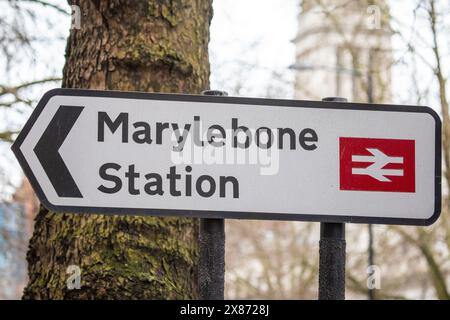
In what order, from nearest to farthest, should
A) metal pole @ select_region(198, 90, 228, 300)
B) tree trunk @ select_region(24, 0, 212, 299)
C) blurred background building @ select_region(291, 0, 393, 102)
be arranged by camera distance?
metal pole @ select_region(198, 90, 228, 300) → tree trunk @ select_region(24, 0, 212, 299) → blurred background building @ select_region(291, 0, 393, 102)

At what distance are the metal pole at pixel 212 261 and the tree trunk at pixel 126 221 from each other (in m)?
0.73

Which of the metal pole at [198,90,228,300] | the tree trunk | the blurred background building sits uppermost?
the blurred background building

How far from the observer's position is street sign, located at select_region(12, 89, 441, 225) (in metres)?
2.09

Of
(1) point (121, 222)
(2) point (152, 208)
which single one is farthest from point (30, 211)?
(2) point (152, 208)

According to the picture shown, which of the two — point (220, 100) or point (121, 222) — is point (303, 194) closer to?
point (220, 100)

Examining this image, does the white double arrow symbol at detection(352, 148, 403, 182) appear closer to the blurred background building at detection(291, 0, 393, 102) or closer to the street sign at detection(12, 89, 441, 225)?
the street sign at detection(12, 89, 441, 225)

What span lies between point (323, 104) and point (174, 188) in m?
0.47

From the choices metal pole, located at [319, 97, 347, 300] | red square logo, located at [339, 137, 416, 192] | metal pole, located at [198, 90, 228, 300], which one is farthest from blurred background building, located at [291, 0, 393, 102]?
metal pole, located at [198, 90, 228, 300]

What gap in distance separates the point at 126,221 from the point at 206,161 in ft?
2.60

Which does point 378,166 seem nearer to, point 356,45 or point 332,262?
Result: point 332,262

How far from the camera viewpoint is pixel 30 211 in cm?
1138

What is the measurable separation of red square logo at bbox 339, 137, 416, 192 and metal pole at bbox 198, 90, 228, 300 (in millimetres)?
358

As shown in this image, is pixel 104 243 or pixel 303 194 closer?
pixel 303 194
